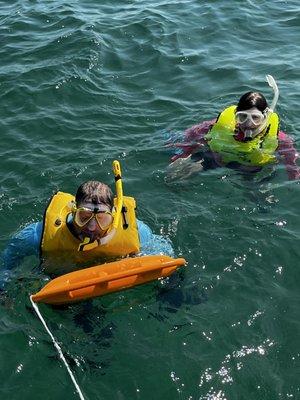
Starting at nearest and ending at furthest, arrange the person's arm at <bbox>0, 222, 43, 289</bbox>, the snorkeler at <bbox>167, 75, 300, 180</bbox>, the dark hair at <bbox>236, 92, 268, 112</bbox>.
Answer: the person's arm at <bbox>0, 222, 43, 289</bbox>
the dark hair at <bbox>236, 92, 268, 112</bbox>
the snorkeler at <bbox>167, 75, 300, 180</bbox>

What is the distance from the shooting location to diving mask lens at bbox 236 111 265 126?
23.3 ft

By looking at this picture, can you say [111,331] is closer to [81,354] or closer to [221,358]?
[81,354]

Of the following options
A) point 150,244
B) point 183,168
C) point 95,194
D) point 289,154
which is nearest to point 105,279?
point 95,194

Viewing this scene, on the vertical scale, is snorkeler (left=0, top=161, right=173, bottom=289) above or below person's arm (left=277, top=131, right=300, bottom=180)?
above

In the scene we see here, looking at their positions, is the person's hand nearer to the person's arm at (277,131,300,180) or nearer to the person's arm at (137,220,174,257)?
the person's arm at (277,131,300,180)

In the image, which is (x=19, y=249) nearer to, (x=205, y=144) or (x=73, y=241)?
(x=73, y=241)

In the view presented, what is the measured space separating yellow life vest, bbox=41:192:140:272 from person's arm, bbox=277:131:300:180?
276 centimetres

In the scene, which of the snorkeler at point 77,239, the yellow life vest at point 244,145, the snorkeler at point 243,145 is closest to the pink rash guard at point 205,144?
the snorkeler at point 243,145

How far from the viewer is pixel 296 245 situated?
6.17 m

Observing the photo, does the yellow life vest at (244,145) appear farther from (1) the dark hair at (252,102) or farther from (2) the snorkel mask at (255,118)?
(1) the dark hair at (252,102)

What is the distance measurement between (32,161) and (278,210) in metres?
3.37

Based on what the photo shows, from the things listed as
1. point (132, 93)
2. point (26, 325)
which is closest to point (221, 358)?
point (26, 325)

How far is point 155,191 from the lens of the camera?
7105 millimetres

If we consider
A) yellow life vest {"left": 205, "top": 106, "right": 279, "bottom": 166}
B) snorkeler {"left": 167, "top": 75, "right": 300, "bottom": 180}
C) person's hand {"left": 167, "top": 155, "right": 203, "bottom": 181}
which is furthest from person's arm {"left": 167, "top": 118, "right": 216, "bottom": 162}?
yellow life vest {"left": 205, "top": 106, "right": 279, "bottom": 166}
